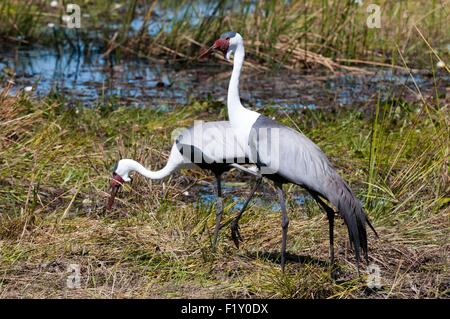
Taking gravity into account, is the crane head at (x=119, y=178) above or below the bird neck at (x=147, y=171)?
below

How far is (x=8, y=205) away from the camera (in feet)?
20.5

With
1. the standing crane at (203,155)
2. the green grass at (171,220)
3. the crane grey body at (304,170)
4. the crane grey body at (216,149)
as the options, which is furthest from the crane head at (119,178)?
the crane grey body at (304,170)

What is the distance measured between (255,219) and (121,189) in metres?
0.96

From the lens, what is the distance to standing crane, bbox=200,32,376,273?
5004mm

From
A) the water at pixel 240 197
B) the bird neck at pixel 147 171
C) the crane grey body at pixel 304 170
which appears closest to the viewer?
the crane grey body at pixel 304 170

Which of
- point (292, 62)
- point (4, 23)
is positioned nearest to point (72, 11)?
point (4, 23)

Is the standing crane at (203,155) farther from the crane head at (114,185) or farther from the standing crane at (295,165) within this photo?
the standing crane at (295,165)

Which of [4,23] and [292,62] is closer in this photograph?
[292,62]

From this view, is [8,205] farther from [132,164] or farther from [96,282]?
[96,282]

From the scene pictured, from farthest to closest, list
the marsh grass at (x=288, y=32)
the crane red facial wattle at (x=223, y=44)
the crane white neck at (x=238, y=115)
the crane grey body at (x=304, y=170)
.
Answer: the marsh grass at (x=288, y=32) → the crane red facial wattle at (x=223, y=44) → the crane white neck at (x=238, y=115) → the crane grey body at (x=304, y=170)

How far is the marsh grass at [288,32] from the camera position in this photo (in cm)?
984

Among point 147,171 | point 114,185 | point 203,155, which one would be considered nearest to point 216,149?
point 203,155

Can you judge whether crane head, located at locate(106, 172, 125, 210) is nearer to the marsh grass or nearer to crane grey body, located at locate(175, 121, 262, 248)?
crane grey body, located at locate(175, 121, 262, 248)

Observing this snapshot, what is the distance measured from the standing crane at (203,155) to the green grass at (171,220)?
0.72 feet
